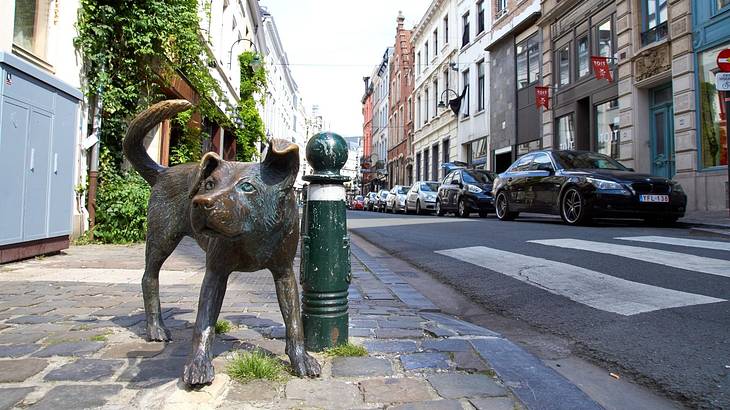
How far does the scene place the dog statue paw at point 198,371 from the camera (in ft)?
6.30

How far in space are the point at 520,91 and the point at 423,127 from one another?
14312mm

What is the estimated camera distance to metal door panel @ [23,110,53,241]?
582cm

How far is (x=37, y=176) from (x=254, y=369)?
524cm

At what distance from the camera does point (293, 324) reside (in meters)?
2.21

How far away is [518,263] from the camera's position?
5.46 meters

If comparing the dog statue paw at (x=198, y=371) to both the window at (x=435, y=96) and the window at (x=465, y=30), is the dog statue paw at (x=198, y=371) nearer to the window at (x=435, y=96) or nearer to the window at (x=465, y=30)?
the window at (x=465, y=30)

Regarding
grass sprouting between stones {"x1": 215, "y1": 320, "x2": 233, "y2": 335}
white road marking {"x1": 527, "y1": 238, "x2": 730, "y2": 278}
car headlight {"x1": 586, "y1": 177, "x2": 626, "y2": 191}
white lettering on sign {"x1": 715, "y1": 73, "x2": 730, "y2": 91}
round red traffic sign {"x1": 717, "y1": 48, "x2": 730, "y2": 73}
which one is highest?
round red traffic sign {"x1": 717, "y1": 48, "x2": 730, "y2": 73}

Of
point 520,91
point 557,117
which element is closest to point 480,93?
point 520,91

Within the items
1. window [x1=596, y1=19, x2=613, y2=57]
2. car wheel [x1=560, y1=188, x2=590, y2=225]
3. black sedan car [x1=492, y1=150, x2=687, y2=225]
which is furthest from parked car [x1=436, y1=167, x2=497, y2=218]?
window [x1=596, y1=19, x2=613, y2=57]

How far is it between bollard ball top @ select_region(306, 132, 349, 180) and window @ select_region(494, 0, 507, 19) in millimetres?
23930

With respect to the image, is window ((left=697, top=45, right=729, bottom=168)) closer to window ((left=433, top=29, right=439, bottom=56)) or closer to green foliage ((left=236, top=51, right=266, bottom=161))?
green foliage ((left=236, top=51, right=266, bottom=161))

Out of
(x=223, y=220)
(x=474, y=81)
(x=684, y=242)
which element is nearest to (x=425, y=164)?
(x=474, y=81)

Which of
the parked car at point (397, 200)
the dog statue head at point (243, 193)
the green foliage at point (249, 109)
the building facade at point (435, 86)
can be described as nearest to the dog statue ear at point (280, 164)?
the dog statue head at point (243, 193)

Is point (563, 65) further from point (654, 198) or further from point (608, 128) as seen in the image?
point (654, 198)
